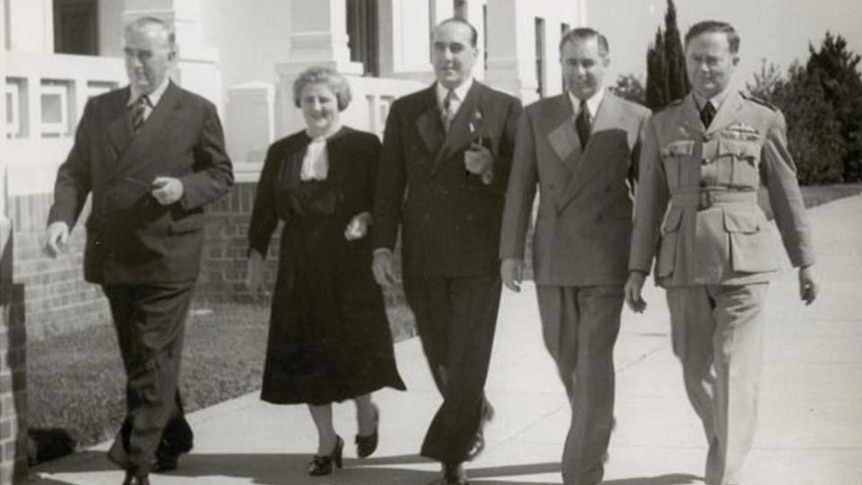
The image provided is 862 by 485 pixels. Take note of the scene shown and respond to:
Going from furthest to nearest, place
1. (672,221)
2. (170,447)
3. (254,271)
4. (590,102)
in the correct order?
(254,271) → (170,447) → (590,102) → (672,221)

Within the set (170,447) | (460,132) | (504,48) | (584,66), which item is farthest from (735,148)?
(504,48)

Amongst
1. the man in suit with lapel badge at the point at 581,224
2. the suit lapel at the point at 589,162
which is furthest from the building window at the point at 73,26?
the suit lapel at the point at 589,162

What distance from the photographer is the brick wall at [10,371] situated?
6.96 meters

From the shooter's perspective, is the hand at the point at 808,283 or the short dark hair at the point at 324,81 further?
the short dark hair at the point at 324,81

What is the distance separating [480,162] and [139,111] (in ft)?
5.05

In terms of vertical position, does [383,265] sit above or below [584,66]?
below

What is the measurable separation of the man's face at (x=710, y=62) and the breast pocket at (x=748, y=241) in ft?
1.71

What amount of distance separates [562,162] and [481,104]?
54 cm

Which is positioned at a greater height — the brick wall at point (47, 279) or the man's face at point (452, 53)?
the man's face at point (452, 53)

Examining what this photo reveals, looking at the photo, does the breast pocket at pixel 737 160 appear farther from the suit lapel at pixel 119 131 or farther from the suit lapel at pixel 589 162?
the suit lapel at pixel 119 131

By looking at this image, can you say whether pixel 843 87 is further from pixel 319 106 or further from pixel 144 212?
pixel 144 212

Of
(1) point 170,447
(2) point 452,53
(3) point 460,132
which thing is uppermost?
(2) point 452,53

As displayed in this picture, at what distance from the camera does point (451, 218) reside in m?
7.30

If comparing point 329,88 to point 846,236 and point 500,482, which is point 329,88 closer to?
point 500,482
